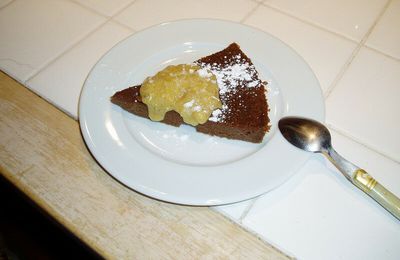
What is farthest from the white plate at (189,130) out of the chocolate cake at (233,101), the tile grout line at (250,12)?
the tile grout line at (250,12)

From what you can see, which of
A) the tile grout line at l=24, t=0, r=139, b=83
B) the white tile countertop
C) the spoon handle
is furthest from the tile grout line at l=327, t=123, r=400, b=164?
the tile grout line at l=24, t=0, r=139, b=83

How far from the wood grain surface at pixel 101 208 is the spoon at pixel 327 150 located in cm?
21

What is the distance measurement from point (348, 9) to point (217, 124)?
2.06 feet

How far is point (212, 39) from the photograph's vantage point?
2.91 ft

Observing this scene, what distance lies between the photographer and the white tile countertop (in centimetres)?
61

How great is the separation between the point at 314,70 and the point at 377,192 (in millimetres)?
396

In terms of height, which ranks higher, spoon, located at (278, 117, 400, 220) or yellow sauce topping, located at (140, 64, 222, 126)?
spoon, located at (278, 117, 400, 220)

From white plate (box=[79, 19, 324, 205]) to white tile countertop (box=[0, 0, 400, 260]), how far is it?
7 centimetres

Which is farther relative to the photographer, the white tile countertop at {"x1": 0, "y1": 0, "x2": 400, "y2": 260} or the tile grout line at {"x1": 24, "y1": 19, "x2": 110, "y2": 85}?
the tile grout line at {"x1": 24, "y1": 19, "x2": 110, "y2": 85}

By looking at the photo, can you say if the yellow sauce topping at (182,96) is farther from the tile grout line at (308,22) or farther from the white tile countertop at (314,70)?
the tile grout line at (308,22)

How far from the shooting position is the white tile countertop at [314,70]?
61cm

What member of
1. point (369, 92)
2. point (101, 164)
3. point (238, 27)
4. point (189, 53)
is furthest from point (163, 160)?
point (369, 92)

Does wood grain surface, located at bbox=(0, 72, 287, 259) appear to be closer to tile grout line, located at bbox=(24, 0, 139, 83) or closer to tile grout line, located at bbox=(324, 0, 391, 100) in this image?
tile grout line, located at bbox=(24, 0, 139, 83)

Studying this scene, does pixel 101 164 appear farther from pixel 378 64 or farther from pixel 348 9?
pixel 348 9
